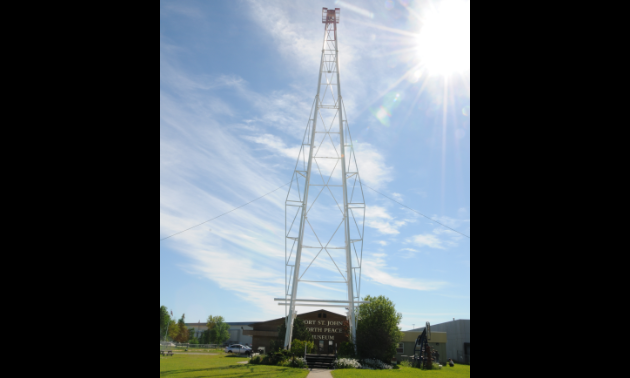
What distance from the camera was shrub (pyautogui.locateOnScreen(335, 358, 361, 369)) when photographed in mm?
16855

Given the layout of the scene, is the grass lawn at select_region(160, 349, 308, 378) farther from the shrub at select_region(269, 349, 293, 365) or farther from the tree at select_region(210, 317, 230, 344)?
the tree at select_region(210, 317, 230, 344)

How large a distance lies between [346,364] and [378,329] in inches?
128

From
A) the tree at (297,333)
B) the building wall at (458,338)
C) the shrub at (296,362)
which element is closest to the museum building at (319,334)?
the tree at (297,333)

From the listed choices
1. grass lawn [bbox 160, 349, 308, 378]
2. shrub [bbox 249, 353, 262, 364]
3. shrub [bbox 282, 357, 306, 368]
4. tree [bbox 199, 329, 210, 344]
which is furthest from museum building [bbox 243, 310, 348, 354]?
tree [bbox 199, 329, 210, 344]

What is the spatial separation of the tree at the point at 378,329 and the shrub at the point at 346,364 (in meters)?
1.35

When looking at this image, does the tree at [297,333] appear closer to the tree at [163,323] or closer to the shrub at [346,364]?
the shrub at [346,364]

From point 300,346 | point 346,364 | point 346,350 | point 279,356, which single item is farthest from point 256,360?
point 346,350

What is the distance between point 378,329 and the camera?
19.5 m

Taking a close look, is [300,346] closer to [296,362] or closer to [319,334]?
[296,362]

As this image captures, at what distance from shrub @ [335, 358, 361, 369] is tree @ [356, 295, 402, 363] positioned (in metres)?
1.35
